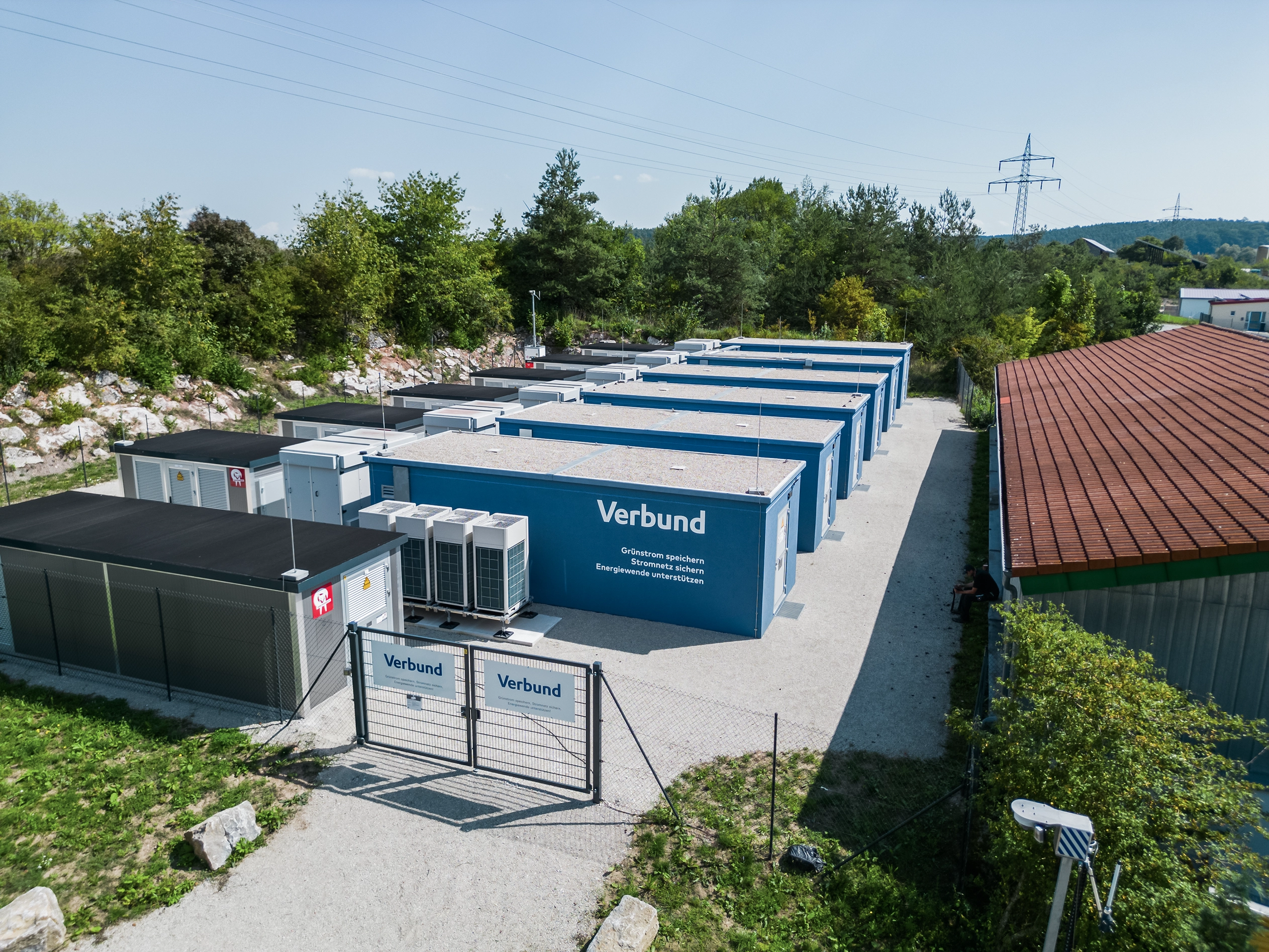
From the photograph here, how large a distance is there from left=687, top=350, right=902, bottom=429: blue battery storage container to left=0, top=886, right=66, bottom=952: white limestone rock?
83.0ft

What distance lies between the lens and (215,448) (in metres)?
18.8

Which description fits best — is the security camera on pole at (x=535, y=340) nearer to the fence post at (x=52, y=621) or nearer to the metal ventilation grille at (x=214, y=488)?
the metal ventilation grille at (x=214, y=488)

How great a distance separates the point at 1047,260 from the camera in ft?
255

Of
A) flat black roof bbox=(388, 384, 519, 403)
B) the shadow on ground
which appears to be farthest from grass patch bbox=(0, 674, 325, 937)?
flat black roof bbox=(388, 384, 519, 403)

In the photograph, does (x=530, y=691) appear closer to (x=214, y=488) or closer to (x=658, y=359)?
(x=214, y=488)

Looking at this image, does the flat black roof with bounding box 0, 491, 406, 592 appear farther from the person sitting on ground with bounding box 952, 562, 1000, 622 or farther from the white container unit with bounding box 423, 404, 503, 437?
the person sitting on ground with bounding box 952, 562, 1000, 622

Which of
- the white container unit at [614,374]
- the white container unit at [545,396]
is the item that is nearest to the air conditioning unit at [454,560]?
the white container unit at [545,396]

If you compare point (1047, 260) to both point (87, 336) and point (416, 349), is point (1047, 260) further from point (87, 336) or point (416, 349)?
point (87, 336)

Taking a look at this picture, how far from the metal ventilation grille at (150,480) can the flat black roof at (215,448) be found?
0.25 metres

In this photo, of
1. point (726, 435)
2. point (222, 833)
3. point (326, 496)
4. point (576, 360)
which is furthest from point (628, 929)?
point (576, 360)

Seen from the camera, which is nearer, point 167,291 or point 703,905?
point 703,905

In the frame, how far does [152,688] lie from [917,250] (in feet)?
207

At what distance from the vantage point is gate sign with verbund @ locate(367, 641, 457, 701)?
9.32 metres

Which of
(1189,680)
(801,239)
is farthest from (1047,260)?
(1189,680)
